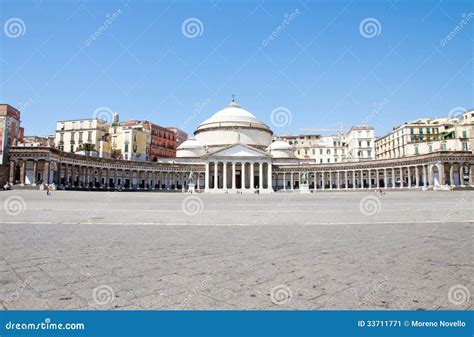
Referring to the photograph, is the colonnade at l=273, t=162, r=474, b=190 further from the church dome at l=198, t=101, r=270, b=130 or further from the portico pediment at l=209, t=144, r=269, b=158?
the church dome at l=198, t=101, r=270, b=130

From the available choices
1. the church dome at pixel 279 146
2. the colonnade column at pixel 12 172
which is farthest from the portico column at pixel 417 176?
the colonnade column at pixel 12 172

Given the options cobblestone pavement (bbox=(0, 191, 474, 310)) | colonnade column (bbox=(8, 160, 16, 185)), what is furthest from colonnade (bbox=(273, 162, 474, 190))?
cobblestone pavement (bbox=(0, 191, 474, 310))

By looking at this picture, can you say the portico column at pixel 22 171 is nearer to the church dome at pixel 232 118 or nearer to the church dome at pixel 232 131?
the church dome at pixel 232 131

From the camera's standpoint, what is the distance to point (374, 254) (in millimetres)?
5547

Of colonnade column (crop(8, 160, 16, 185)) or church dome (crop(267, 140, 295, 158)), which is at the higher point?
church dome (crop(267, 140, 295, 158))

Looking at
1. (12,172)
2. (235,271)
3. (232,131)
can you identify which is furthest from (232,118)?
(235,271)

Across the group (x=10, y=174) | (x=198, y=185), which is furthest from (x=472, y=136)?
(x=10, y=174)

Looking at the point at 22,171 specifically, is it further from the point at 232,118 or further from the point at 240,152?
the point at 232,118

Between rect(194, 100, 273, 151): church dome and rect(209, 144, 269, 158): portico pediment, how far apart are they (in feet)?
41.2

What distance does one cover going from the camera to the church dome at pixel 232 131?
88.2m

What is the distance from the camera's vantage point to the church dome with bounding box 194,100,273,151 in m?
88.2

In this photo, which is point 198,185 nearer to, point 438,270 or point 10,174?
point 10,174

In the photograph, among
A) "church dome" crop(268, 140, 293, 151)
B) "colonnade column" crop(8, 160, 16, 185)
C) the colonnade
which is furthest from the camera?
"church dome" crop(268, 140, 293, 151)
